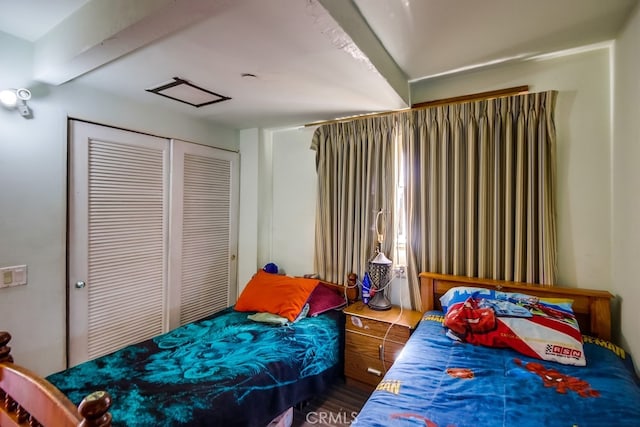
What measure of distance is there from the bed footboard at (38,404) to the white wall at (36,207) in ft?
2.80

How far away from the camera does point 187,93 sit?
218 cm

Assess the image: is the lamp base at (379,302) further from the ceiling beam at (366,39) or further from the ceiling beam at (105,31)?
the ceiling beam at (105,31)

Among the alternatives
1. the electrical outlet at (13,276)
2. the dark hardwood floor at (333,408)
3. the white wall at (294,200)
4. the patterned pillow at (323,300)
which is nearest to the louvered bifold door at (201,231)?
the white wall at (294,200)

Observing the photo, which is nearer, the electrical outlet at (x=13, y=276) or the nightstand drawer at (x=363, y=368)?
the electrical outlet at (x=13, y=276)

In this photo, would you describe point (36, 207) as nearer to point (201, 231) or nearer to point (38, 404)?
point (201, 231)

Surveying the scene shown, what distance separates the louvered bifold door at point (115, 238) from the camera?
2.05 m

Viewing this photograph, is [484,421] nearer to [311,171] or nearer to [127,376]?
[127,376]

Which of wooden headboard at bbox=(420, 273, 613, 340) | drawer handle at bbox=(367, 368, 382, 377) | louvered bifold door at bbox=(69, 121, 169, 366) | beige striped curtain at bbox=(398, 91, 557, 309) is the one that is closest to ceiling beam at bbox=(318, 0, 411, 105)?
beige striped curtain at bbox=(398, 91, 557, 309)

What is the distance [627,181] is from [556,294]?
0.73 meters

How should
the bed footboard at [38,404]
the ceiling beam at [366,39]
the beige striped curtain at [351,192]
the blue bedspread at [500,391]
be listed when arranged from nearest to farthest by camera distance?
the bed footboard at [38,404] < the blue bedspread at [500,391] < the ceiling beam at [366,39] < the beige striped curtain at [351,192]

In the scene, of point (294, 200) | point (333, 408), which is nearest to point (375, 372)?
point (333, 408)

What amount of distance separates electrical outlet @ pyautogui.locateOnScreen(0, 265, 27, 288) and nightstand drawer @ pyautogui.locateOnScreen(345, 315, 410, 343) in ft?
7.01

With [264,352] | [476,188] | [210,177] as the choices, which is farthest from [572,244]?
[210,177]

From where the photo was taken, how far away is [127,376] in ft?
5.14
